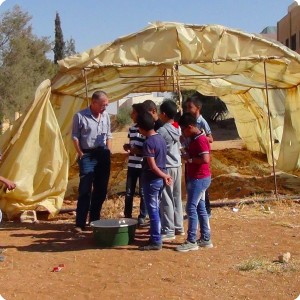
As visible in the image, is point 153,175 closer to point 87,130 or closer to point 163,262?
point 163,262

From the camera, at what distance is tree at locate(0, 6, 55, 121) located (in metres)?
30.8

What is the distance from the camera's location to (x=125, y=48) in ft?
27.5

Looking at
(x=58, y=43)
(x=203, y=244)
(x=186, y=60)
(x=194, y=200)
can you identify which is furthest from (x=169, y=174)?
(x=58, y=43)

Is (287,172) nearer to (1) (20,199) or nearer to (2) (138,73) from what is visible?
(2) (138,73)

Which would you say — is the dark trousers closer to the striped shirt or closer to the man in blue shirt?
the man in blue shirt

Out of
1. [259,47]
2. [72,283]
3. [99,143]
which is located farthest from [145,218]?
Answer: [259,47]

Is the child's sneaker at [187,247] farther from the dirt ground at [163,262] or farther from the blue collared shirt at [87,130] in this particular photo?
the blue collared shirt at [87,130]

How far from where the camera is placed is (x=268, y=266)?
5.10 meters

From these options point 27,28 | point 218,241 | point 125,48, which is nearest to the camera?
point 218,241

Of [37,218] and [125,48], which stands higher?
[125,48]

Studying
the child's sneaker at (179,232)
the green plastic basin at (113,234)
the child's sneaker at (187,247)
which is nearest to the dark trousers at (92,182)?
the green plastic basin at (113,234)

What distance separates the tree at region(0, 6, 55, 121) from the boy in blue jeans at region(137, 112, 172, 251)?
2526 centimetres

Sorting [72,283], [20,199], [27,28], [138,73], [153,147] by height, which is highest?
[27,28]

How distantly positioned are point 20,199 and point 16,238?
1.35 meters
